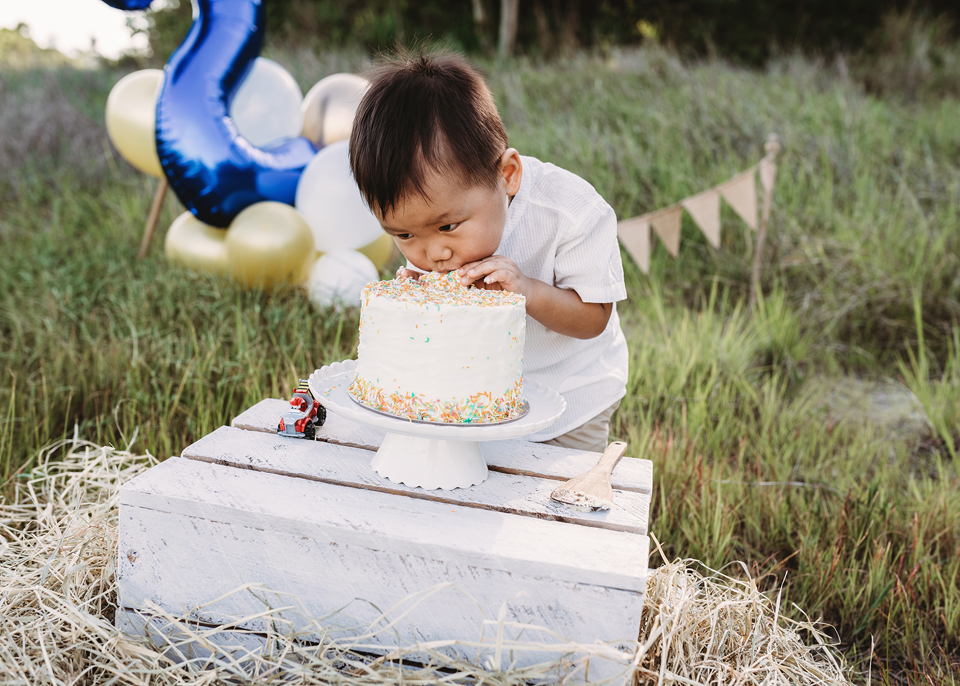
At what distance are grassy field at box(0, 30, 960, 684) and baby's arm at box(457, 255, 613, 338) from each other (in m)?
0.74

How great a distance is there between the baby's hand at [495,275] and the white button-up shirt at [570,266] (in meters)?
0.20

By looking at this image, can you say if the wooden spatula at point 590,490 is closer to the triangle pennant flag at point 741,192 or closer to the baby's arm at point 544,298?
the baby's arm at point 544,298

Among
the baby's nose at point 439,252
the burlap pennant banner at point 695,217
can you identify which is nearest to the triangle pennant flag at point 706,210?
the burlap pennant banner at point 695,217

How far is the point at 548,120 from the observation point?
5.83 meters

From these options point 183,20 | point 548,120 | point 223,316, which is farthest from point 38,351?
point 183,20

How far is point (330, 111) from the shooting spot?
3.84 m

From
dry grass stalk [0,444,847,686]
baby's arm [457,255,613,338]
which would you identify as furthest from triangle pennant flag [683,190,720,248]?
dry grass stalk [0,444,847,686]

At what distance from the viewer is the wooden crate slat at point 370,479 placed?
1.46m

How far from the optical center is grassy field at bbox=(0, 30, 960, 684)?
2.15m

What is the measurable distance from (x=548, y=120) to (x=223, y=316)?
3424 millimetres

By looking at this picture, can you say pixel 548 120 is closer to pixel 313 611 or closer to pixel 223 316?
pixel 223 316

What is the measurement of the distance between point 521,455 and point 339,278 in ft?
6.52

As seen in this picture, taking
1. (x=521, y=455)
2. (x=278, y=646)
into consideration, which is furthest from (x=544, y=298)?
(x=278, y=646)

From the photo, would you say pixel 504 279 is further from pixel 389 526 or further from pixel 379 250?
pixel 379 250
